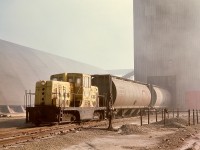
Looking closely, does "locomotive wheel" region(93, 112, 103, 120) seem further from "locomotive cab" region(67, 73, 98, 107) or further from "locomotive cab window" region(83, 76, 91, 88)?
"locomotive cab window" region(83, 76, 91, 88)

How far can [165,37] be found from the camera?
160 feet

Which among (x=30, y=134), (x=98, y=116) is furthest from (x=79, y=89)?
(x=30, y=134)

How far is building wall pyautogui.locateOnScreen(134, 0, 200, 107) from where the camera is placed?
4812 cm

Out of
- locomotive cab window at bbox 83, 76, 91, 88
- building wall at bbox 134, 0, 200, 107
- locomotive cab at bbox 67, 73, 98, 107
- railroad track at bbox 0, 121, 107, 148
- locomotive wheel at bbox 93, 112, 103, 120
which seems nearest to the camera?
railroad track at bbox 0, 121, 107, 148

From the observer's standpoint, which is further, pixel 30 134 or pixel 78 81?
pixel 78 81

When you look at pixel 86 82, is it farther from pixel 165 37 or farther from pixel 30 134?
pixel 165 37

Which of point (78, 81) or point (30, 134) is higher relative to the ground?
point (78, 81)

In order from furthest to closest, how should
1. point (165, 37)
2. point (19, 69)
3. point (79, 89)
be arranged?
point (19, 69) → point (165, 37) → point (79, 89)

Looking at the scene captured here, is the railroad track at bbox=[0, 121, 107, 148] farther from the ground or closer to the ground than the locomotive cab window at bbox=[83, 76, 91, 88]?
closer to the ground

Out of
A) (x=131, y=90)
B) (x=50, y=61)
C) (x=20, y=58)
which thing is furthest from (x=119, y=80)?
(x=50, y=61)

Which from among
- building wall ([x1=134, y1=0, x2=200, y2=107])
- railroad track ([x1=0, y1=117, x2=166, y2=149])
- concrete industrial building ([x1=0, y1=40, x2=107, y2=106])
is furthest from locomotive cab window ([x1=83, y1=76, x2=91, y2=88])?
building wall ([x1=134, y1=0, x2=200, y2=107])

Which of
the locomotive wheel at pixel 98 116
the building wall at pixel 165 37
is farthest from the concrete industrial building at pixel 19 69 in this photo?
the locomotive wheel at pixel 98 116

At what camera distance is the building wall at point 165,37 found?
48.1 metres

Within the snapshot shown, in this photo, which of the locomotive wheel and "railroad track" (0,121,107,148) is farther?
the locomotive wheel
